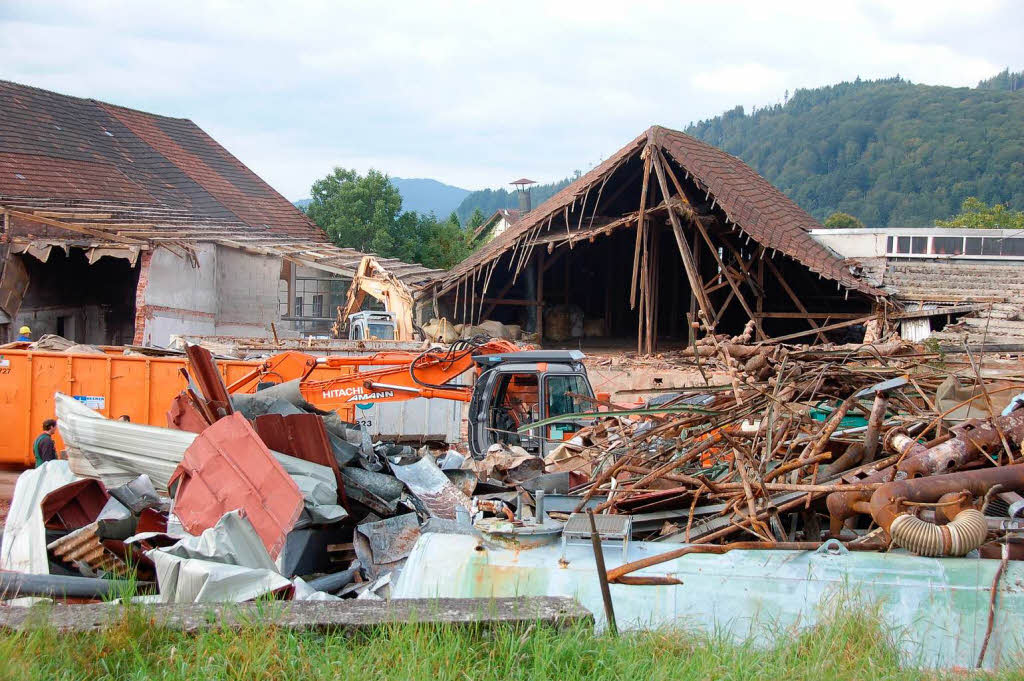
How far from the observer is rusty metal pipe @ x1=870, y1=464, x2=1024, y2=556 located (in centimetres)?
451

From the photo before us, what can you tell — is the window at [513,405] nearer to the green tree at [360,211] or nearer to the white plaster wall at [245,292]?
the white plaster wall at [245,292]

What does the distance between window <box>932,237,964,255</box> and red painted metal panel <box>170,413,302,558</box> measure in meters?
21.4

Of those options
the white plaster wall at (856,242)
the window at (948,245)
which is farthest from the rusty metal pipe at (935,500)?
the window at (948,245)

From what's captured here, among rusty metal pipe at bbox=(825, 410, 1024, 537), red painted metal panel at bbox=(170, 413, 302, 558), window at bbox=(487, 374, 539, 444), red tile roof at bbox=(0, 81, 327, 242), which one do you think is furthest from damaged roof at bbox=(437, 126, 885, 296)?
red painted metal panel at bbox=(170, 413, 302, 558)

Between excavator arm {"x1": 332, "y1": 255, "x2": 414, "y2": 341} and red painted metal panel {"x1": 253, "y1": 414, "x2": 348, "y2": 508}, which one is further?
excavator arm {"x1": 332, "y1": 255, "x2": 414, "y2": 341}

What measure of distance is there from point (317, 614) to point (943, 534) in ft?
10.4

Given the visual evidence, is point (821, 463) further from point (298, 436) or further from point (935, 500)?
point (298, 436)

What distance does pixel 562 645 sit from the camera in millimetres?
3826

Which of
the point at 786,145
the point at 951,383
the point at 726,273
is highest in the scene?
the point at 786,145

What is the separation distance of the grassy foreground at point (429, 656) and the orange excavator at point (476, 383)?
16.4 feet

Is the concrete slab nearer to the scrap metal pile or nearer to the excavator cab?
the scrap metal pile

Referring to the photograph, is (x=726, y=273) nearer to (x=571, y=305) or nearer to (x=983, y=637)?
(x=571, y=305)

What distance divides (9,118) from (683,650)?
33695 mm

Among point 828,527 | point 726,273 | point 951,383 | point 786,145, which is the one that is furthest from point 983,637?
point 786,145
